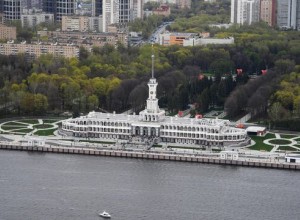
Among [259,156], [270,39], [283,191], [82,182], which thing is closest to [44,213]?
[82,182]

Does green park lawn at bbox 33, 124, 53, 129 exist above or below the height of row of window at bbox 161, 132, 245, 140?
below

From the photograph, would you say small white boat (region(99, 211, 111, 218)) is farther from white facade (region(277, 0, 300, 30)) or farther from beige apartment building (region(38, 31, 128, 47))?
white facade (region(277, 0, 300, 30))

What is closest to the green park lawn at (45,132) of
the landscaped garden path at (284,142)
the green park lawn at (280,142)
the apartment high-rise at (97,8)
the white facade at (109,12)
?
the landscaped garden path at (284,142)

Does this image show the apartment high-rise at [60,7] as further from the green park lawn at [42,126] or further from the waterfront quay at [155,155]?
the waterfront quay at [155,155]

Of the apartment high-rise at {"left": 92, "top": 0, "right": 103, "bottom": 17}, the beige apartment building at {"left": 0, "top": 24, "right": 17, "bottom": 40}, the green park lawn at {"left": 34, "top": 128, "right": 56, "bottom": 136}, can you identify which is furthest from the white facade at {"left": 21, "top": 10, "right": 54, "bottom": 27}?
the green park lawn at {"left": 34, "top": 128, "right": 56, "bottom": 136}

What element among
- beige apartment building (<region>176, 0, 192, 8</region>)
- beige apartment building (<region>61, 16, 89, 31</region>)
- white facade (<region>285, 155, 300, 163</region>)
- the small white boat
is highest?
beige apartment building (<region>176, 0, 192, 8</region>)

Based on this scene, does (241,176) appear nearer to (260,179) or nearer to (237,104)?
(260,179)
